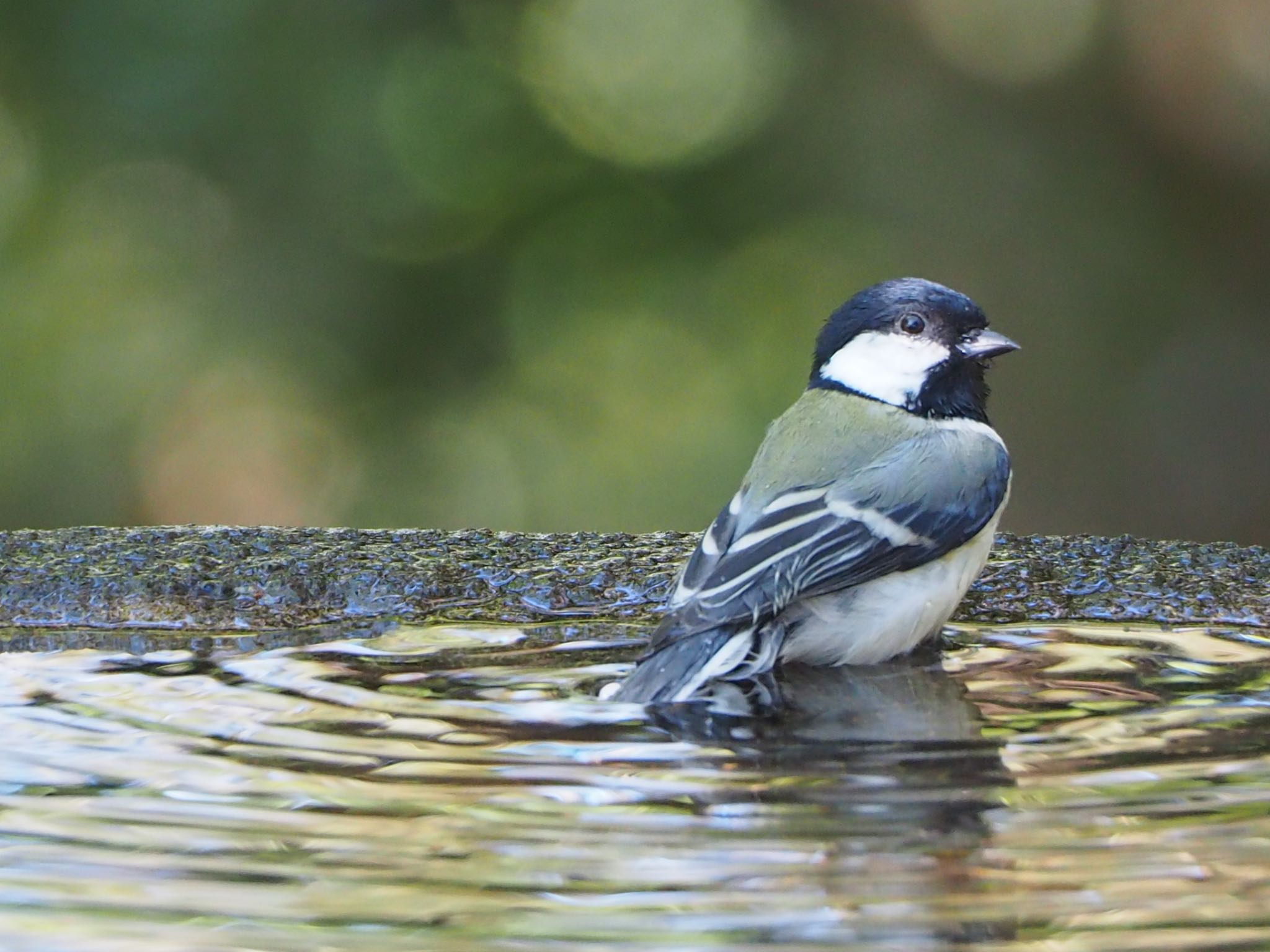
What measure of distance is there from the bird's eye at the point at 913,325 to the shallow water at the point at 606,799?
28.4 inches

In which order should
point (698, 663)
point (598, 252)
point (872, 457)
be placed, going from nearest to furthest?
1. point (698, 663)
2. point (872, 457)
3. point (598, 252)

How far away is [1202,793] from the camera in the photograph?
1524 mm

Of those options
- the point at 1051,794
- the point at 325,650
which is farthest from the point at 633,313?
the point at 1051,794

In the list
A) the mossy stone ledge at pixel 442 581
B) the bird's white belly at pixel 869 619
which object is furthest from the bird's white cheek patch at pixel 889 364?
the bird's white belly at pixel 869 619

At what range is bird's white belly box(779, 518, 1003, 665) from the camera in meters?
2.43

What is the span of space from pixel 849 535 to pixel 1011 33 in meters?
3.78

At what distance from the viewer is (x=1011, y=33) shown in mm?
5715

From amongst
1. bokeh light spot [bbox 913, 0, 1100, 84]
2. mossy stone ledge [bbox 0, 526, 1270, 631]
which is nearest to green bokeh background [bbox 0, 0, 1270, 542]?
bokeh light spot [bbox 913, 0, 1100, 84]

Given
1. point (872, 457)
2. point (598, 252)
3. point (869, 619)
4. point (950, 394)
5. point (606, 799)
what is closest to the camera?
point (606, 799)

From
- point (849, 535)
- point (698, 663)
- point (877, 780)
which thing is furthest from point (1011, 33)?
point (877, 780)

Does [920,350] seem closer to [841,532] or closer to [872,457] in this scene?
[872,457]

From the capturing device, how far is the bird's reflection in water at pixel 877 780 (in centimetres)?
→ 116

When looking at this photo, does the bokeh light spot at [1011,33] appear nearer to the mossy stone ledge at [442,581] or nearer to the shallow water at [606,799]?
the mossy stone ledge at [442,581]

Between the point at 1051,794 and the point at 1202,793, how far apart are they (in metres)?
0.14
